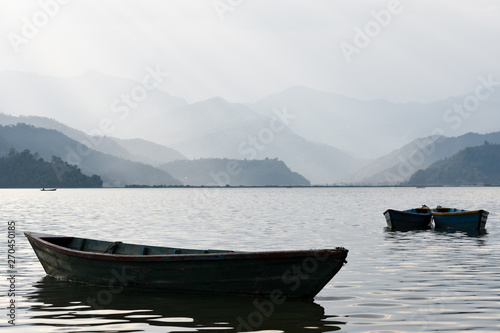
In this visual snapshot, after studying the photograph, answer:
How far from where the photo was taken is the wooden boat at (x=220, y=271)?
21.4 metres

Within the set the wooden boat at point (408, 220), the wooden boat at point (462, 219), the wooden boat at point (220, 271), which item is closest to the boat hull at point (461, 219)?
the wooden boat at point (462, 219)

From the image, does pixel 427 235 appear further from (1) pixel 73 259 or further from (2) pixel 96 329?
(2) pixel 96 329

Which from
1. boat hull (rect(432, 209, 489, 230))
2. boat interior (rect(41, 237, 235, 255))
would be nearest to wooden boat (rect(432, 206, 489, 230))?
boat hull (rect(432, 209, 489, 230))

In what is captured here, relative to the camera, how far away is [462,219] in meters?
54.8

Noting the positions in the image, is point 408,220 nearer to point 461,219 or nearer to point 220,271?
point 461,219

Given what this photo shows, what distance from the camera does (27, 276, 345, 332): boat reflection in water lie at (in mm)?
19422

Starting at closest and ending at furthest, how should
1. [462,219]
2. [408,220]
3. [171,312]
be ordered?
[171,312]
[462,219]
[408,220]

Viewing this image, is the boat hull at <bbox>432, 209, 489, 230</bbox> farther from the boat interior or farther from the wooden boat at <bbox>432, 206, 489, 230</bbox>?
the boat interior

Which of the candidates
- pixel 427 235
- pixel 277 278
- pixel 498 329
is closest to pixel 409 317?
pixel 498 329

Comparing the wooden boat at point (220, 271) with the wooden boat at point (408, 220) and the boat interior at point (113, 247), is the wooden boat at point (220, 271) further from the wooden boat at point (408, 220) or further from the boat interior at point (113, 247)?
the wooden boat at point (408, 220)

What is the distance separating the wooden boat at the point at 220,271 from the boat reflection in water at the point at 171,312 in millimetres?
350

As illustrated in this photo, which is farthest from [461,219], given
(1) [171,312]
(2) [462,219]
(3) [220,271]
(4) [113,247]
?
(1) [171,312]

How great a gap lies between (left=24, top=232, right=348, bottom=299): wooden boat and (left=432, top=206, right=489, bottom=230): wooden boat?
115 ft

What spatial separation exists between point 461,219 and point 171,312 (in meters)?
39.1
